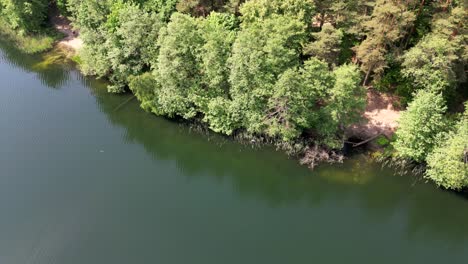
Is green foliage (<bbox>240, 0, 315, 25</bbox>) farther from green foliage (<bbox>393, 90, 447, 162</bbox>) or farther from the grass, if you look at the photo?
the grass

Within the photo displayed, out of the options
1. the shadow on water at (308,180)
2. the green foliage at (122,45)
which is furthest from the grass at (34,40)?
the shadow on water at (308,180)

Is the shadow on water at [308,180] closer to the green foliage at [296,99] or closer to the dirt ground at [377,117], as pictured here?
the dirt ground at [377,117]

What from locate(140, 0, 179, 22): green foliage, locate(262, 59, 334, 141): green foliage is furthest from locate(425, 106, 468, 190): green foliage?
locate(140, 0, 179, 22): green foliage

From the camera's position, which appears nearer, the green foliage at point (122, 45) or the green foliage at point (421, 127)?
the green foliage at point (421, 127)

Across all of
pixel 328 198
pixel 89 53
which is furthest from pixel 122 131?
pixel 328 198

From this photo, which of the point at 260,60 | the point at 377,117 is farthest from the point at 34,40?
the point at 377,117
